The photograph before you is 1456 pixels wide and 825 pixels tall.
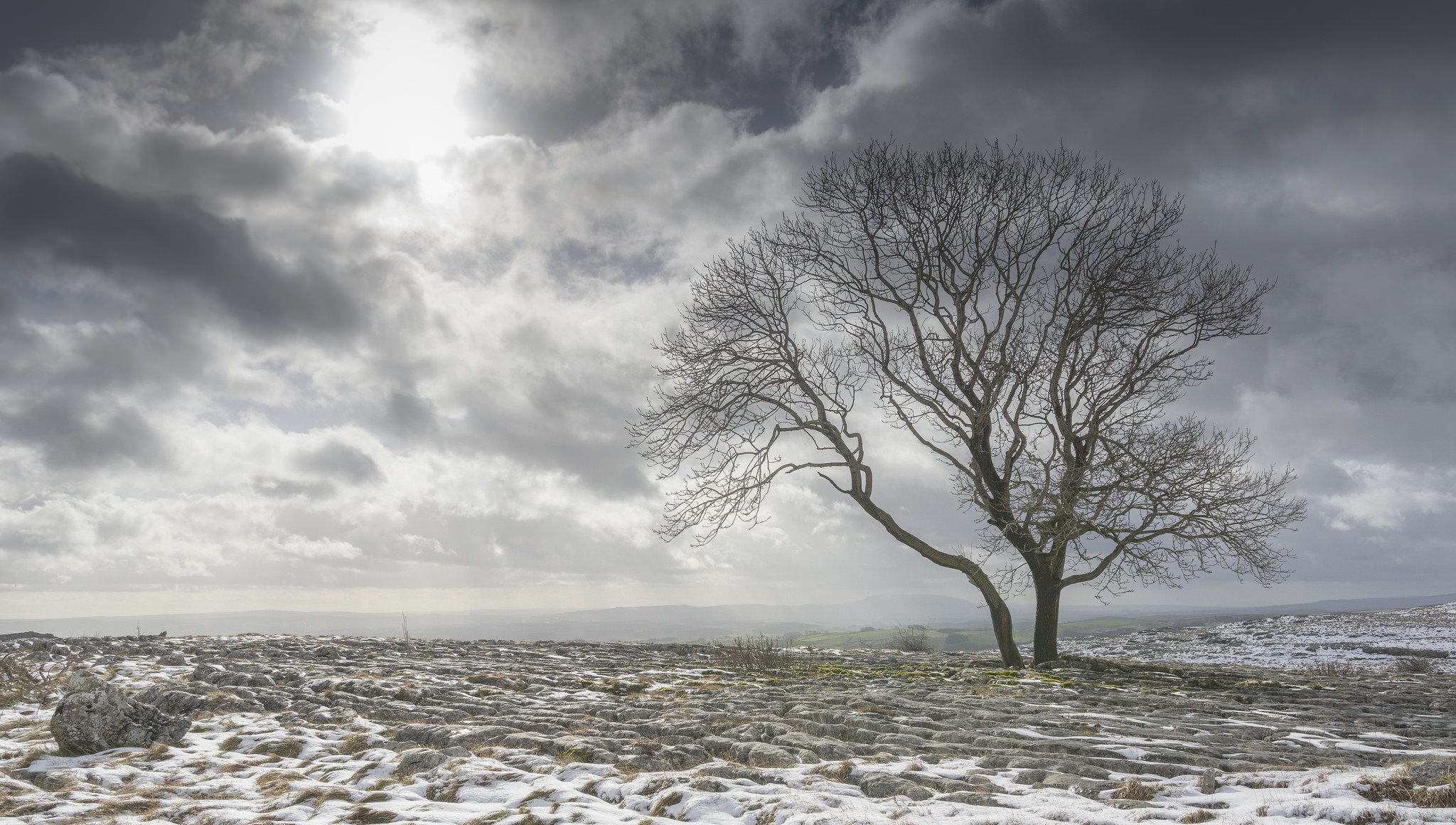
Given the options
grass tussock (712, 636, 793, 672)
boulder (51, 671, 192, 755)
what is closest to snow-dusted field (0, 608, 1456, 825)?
boulder (51, 671, 192, 755)

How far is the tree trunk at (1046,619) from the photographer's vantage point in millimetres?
14227

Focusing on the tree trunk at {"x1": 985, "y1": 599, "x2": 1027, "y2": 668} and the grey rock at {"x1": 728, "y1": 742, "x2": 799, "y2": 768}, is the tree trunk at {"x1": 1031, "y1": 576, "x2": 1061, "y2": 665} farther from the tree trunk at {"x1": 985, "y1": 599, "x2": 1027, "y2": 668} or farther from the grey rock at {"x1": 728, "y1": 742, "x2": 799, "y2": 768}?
the grey rock at {"x1": 728, "y1": 742, "x2": 799, "y2": 768}

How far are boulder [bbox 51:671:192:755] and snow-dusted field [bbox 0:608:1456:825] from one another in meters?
0.19

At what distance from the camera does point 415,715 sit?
8.03 metres

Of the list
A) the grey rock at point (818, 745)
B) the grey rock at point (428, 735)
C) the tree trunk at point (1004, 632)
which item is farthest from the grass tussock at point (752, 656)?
the grey rock at point (428, 735)

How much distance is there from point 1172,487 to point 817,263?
7.78 metres

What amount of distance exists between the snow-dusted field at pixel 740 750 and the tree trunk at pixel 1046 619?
299 cm

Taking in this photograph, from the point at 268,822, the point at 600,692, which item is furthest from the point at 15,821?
the point at 600,692

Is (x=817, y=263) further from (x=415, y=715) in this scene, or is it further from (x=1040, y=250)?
(x=415, y=715)

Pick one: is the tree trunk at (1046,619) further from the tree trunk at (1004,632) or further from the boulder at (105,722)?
the boulder at (105,722)

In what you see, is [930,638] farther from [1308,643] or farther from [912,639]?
[1308,643]

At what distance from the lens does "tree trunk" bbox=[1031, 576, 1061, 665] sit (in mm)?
14227

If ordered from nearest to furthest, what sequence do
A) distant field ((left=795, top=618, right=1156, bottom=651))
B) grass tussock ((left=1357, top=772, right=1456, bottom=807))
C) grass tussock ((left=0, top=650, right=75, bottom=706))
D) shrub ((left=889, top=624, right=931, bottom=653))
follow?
grass tussock ((left=1357, top=772, right=1456, bottom=807)), grass tussock ((left=0, top=650, right=75, bottom=706)), shrub ((left=889, top=624, right=931, bottom=653)), distant field ((left=795, top=618, right=1156, bottom=651))

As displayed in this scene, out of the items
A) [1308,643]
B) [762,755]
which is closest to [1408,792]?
[762,755]
